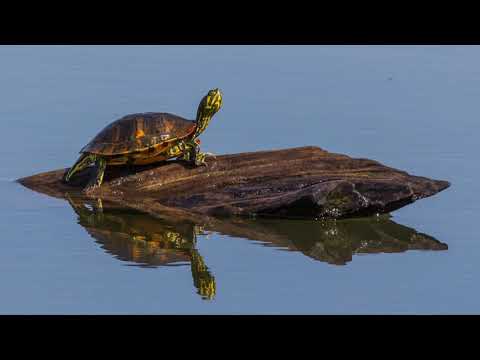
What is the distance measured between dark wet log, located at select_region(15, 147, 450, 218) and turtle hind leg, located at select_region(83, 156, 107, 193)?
0.33ft

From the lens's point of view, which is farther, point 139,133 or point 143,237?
point 139,133

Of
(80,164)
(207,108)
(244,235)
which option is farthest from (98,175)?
(244,235)

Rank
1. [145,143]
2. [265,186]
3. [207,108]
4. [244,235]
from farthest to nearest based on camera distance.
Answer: [207,108] < [145,143] < [265,186] < [244,235]

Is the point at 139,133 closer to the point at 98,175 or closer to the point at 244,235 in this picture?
the point at 98,175

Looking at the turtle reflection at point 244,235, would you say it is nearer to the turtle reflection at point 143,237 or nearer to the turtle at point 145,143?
the turtle reflection at point 143,237

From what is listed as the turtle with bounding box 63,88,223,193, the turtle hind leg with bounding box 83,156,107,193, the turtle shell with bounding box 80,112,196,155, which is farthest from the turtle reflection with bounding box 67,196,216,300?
the turtle shell with bounding box 80,112,196,155

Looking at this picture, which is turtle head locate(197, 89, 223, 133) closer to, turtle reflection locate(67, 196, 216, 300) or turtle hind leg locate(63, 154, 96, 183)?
turtle hind leg locate(63, 154, 96, 183)

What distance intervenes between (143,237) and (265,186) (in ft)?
6.05

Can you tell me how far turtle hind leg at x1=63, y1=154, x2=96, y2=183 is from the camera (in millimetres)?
16781

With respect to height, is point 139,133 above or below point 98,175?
above

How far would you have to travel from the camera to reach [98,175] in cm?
1684

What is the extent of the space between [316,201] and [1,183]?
4746mm

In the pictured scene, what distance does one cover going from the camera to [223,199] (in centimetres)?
1619

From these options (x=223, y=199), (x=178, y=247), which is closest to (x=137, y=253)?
(x=178, y=247)
